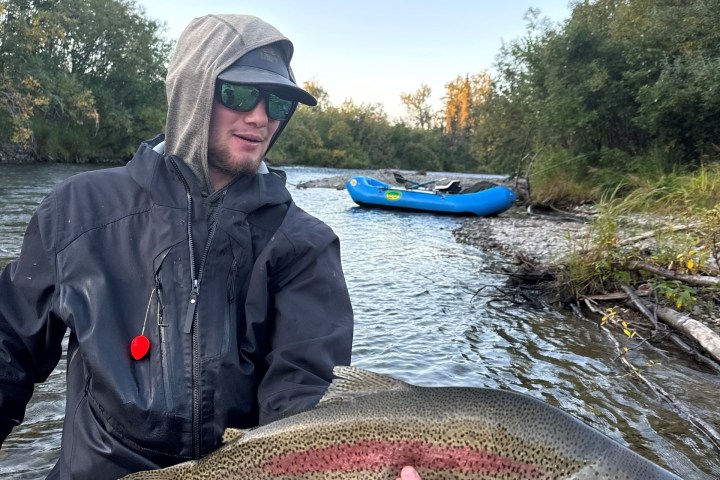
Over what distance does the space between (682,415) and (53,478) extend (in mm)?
4535

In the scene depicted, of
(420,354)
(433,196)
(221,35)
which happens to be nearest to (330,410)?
(221,35)

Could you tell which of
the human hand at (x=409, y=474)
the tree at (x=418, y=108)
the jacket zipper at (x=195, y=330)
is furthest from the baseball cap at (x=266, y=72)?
the tree at (x=418, y=108)

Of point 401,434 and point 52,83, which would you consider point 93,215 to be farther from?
point 52,83

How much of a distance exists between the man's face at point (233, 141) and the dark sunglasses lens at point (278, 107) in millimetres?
43

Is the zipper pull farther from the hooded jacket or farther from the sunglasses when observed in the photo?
the sunglasses

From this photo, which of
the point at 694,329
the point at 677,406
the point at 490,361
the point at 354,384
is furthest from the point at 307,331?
the point at 694,329

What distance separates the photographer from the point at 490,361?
6.16 meters

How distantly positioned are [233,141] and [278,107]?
10.7 inches

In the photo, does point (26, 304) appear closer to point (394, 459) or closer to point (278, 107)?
point (278, 107)

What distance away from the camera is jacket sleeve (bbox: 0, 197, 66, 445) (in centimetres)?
210

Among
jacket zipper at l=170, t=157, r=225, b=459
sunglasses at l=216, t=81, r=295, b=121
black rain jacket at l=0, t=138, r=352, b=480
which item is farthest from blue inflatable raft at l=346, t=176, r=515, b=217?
jacket zipper at l=170, t=157, r=225, b=459

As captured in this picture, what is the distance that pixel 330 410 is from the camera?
6.11 feet

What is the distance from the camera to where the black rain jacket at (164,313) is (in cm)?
197

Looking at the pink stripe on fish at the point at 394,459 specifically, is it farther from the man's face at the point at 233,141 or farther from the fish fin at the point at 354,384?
the man's face at the point at 233,141
